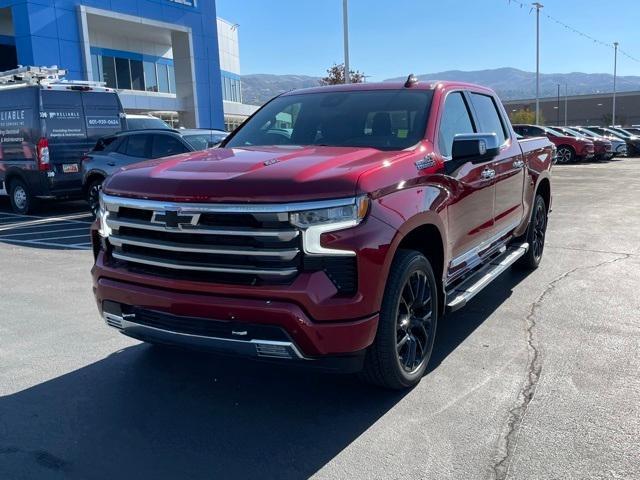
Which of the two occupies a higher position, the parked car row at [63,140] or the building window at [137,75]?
the building window at [137,75]

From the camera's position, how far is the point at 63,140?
40.0 ft

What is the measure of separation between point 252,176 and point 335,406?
4.91ft

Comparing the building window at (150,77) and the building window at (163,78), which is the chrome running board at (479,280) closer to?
the building window at (150,77)

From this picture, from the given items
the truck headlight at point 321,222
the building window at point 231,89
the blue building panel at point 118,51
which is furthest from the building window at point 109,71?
the truck headlight at point 321,222

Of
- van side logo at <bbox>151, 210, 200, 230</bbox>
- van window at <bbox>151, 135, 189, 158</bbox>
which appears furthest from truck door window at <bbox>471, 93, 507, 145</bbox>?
van window at <bbox>151, 135, 189, 158</bbox>

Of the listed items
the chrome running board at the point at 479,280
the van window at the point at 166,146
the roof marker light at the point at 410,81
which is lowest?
the chrome running board at the point at 479,280

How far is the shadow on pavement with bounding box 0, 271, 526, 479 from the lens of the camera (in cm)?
312

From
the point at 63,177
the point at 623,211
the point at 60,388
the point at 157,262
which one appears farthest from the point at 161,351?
the point at 623,211

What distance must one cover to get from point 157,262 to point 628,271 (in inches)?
218

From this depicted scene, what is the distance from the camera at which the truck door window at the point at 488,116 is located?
5455 millimetres

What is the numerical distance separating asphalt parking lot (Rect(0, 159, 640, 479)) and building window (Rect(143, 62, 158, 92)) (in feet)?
112

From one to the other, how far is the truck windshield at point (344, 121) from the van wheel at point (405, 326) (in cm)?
91

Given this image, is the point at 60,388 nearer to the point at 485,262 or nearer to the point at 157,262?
the point at 157,262

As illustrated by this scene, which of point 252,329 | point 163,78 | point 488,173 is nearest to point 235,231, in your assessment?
point 252,329
